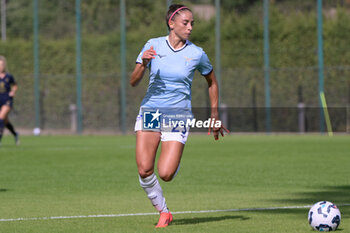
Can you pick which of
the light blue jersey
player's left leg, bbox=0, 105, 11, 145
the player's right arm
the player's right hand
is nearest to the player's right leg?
the light blue jersey

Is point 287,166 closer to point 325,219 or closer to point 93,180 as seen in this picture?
point 93,180

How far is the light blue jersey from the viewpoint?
829cm

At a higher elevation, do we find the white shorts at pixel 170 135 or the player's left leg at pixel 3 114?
the white shorts at pixel 170 135

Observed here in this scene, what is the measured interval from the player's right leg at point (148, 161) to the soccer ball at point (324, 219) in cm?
154

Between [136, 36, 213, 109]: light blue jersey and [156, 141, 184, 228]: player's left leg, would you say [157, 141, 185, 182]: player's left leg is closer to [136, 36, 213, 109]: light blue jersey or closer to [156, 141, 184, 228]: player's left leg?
[156, 141, 184, 228]: player's left leg

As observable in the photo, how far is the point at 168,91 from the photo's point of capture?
8.31 metres

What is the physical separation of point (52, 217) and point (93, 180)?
15.6 ft

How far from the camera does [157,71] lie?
829 cm

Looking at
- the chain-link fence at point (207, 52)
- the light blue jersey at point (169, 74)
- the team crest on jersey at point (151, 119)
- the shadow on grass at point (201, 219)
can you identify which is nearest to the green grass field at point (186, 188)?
the shadow on grass at point (201, 219)

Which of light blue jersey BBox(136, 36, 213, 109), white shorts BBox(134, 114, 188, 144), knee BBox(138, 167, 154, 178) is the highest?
light blue jersey BBox(136, 36, 213, 109)

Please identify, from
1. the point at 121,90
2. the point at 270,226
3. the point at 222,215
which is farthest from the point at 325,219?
the point at 121,90

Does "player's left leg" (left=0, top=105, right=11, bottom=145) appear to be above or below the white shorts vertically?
below

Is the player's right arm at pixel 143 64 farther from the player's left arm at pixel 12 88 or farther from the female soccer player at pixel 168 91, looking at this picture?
the player's left arm at pixel 12 88

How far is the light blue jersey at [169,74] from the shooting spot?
27.2ft
